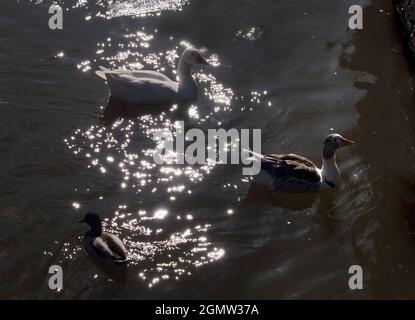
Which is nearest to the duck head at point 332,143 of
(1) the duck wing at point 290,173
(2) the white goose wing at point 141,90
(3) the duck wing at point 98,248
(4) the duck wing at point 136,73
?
(1) the duck wing at point 290,173

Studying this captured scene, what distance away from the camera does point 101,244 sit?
9.39 meters

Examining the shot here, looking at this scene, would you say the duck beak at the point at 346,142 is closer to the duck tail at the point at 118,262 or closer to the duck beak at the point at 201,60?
the duck beak at the point at 201,60

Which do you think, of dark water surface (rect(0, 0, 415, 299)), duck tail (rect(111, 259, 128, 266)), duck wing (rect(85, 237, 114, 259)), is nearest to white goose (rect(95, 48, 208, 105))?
dark water surface (rect(0, 0, 415, 299))

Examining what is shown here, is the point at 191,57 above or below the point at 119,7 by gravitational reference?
below

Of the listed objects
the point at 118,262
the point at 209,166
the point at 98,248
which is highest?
the point at 209,166

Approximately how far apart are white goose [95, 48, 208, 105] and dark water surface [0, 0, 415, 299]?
338mm

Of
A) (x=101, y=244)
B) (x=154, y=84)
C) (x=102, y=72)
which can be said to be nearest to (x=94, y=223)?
(x=101, y=244)

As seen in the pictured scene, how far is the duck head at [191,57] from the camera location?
13.0 m

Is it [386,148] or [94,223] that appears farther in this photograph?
[386,148]

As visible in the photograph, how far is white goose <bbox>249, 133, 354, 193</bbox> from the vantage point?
10.9 m

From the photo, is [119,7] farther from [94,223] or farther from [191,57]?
[94,223]

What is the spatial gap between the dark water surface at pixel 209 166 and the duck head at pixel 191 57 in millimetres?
551

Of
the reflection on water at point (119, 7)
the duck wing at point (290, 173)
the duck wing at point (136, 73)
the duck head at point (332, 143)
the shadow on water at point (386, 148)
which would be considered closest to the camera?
the shadow on water at point (386, 148)

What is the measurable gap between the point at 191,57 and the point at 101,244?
15.7 ft
